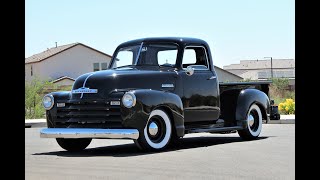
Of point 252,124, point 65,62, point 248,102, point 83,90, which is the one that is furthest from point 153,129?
point 65,62

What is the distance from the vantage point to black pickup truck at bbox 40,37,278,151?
28.4 ft

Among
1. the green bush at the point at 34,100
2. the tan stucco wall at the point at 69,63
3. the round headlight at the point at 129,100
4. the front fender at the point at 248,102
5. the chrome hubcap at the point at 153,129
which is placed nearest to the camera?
the round headlight at the point at 129,100

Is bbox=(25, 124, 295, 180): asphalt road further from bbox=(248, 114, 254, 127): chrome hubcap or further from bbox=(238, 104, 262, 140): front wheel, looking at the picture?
bbox=(248, 114, 254, 127): chrome hubcap

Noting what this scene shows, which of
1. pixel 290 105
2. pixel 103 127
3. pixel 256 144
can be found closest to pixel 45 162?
pixel 103 127

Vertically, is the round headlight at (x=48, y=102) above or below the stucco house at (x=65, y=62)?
below

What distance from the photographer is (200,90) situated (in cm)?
1028

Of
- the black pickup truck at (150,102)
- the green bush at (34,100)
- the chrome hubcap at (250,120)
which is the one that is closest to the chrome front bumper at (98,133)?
the black pickup truck at (150,102)

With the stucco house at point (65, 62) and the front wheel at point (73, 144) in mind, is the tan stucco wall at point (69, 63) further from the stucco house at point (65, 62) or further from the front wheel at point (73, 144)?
the front wheel at point (73, 144)

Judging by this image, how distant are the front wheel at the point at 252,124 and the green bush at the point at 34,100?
1856 centimetres

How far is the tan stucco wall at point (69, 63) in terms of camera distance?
5278 centimetres

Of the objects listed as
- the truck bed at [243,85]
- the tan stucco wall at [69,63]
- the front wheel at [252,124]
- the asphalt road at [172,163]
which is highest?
the tan stucco wall at [69,63]
